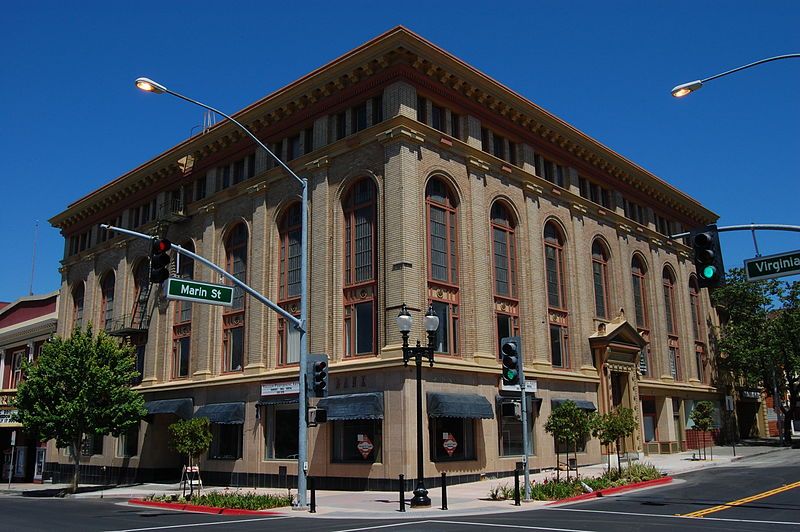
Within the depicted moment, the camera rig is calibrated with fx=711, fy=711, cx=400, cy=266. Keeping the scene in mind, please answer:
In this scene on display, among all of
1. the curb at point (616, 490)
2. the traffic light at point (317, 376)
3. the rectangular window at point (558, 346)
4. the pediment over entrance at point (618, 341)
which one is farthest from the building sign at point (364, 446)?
the pediment over entrance at point (618, 341)

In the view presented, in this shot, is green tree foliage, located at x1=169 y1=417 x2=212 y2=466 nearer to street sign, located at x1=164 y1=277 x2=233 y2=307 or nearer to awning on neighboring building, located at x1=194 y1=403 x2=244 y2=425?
awning on neighboring building, located at x1=194 y1=403 x2=244 y2=425

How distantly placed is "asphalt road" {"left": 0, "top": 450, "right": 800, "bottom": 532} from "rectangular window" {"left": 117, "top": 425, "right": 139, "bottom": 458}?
51.5 ft

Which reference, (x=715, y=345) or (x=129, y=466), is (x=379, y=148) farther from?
(x=715, y=345)

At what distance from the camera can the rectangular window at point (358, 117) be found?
3198cm

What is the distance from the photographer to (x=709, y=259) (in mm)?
16203

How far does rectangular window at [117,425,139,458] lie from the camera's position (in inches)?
1629

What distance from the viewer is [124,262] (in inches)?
1797

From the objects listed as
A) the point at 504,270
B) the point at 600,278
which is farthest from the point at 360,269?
the point at 600,278

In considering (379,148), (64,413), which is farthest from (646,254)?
(64,413)

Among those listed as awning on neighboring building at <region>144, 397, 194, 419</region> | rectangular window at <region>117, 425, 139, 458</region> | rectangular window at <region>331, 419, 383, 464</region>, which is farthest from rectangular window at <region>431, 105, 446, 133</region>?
rectangular window at <region>117, 425, 139, 458</region>

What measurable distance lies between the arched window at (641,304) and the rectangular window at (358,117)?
22292 mm

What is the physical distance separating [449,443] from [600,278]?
17.9 meters

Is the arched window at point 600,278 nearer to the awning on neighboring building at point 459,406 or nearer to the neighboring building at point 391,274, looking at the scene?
the neighboring building at point 391,274

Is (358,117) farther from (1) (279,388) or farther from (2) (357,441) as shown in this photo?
(2) (357,441)
